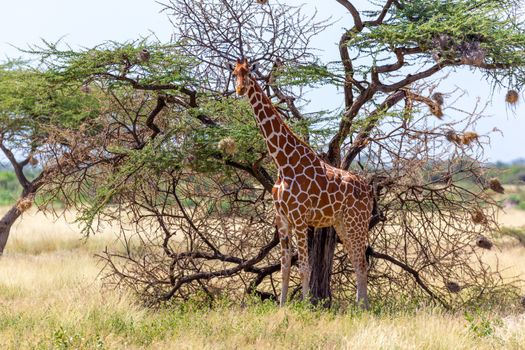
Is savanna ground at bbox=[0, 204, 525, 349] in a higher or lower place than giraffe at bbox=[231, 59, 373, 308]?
lower

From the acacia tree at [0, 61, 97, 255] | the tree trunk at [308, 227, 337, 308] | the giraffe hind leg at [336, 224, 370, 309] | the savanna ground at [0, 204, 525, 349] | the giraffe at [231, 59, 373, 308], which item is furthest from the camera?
the acacia tree at [0, 61, 97, 255]

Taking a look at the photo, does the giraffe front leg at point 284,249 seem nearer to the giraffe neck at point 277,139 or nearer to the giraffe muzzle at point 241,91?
the giraffe neck at point 277,139

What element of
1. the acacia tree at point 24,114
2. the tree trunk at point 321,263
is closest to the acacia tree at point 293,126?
the tree trunk at point 321,263

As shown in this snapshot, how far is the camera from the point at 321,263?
33.6ft

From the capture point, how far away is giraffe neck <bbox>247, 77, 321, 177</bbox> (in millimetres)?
9023

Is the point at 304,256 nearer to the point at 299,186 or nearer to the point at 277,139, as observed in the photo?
the point at 299,186

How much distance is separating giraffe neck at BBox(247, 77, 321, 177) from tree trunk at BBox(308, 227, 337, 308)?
1.51 m

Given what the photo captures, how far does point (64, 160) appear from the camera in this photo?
36.7 feet

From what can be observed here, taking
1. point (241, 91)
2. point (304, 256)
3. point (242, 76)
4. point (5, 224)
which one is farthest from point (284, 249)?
point (5, 224)

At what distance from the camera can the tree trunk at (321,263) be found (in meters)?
10.2

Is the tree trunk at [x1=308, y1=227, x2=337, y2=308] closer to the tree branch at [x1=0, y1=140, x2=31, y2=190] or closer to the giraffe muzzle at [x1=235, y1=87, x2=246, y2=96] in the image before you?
the giraffe muzzle at [x1=235, y1=87, x2=246, y2=96]

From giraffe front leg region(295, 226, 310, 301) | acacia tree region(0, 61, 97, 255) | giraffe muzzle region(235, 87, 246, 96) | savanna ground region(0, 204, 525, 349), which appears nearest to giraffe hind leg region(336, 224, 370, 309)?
savanna ground region(0, 204, 525, 349)

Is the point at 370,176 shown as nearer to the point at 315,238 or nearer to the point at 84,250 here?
the point at 315,238

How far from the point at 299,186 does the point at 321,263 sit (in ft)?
5.39
